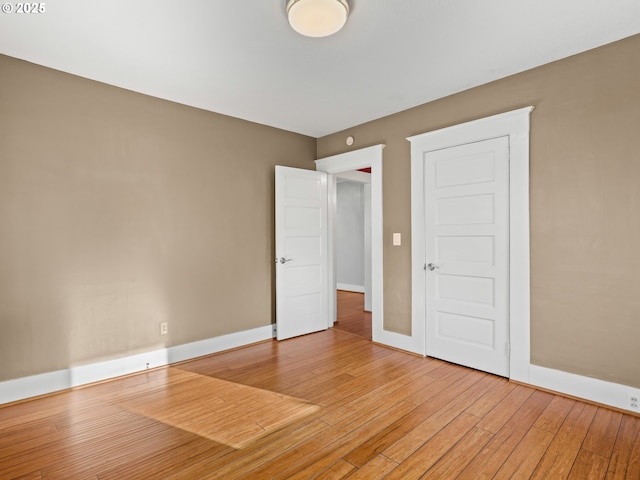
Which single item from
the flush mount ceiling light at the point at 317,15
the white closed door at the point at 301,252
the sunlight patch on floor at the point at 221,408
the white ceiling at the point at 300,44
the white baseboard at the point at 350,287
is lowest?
the sunlight patch on floor at the point at 221,408

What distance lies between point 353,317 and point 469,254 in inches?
104

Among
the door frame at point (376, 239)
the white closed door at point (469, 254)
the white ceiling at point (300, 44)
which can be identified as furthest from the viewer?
the door frame at point (376, 239)

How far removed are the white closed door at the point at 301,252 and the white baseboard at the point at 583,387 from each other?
2581 mm

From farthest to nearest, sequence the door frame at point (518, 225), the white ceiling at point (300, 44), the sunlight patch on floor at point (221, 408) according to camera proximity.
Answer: the door frame at point (518, 225)
the sunlight patch on floor at point (221, 408)
the white ceiling at point (300, 44)

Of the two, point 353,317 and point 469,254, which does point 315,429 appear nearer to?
point 469,254

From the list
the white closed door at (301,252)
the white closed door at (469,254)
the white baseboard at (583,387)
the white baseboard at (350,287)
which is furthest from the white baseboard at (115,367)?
the white baseboard at (350,287)

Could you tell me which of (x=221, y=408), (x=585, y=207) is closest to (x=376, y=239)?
(x=585, y=207)

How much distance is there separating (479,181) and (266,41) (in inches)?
88.9

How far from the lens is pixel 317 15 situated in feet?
6.66

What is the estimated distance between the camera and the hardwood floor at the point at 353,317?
4.73m

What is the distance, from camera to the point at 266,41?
8.09 feet

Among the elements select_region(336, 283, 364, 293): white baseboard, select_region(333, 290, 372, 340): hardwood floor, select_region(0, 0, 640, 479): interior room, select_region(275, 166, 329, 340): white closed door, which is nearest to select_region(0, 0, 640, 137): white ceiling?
select_region(0, 0, 640, 479): interior room

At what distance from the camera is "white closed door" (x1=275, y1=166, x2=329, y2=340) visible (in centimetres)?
427

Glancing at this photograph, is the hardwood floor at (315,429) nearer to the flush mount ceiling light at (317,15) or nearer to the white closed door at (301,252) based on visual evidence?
the white closed door at (301,252)
